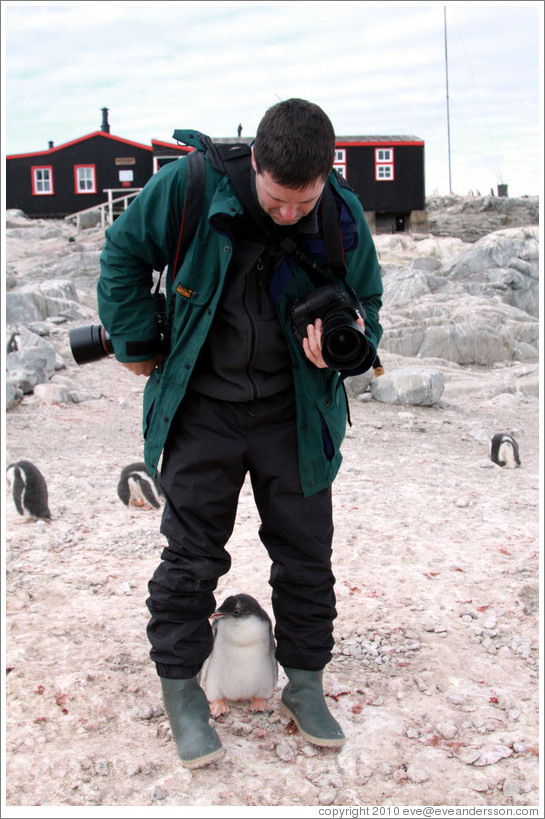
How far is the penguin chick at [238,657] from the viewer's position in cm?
296

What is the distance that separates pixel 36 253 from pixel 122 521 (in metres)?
19.1

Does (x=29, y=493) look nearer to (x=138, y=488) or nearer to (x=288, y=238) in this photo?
(x=138, y=488)

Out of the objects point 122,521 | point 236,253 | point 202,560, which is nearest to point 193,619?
point 202,560

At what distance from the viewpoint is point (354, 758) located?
8.99 feet

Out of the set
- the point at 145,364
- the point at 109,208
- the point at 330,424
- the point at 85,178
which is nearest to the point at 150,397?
the point at 145,364

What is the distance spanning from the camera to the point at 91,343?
280 cm

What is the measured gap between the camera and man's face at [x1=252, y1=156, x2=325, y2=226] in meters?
2.29

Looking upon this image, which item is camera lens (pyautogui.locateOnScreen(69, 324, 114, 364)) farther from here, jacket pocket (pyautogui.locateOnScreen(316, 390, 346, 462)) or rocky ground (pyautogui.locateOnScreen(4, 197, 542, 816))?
rocky ground (pyautogui.locateOnScreen(4, 197, 542, 816))

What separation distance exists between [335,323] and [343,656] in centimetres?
176

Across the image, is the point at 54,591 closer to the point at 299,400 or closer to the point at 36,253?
the point at 299,400

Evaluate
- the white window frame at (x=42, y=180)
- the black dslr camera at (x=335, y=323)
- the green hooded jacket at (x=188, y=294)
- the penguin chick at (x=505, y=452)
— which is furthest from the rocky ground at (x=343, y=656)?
the white window frame at (x=42, y=180)

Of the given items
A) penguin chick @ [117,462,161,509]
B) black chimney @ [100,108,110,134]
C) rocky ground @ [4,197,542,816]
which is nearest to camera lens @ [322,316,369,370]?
rocky ground @ [4,197,542,816]

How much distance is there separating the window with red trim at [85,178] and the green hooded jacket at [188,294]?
2931cm

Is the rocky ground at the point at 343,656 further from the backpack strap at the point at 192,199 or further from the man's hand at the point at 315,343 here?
the backpack strap at the point at 192,199
